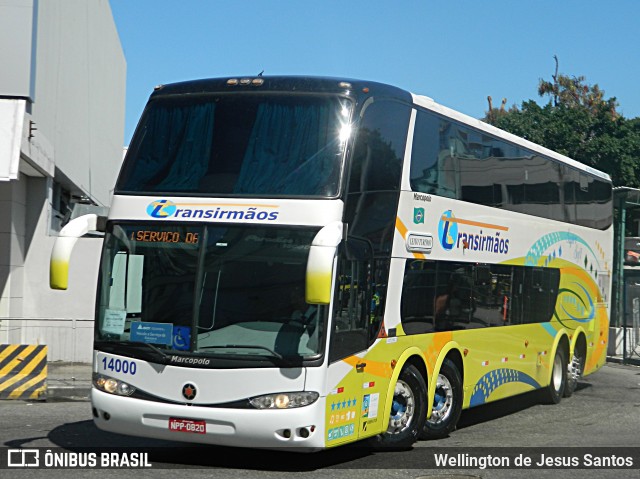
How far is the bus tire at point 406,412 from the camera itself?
1130 centimetres

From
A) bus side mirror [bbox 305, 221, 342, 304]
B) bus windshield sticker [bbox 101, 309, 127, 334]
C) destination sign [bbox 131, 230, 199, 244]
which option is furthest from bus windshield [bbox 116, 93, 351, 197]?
bus windshield sticker [bbox 101, 309, 127, 334]

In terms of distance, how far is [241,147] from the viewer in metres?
10.2

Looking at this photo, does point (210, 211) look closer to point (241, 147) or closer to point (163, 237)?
point (163, 237)

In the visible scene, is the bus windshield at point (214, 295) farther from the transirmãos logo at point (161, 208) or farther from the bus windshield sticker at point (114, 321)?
the transirmãos logo at point (161, 208)

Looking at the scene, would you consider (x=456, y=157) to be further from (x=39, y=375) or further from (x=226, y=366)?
(x=39, y=375)

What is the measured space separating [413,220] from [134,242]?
342cm

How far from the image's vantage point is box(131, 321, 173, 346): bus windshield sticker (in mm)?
9828

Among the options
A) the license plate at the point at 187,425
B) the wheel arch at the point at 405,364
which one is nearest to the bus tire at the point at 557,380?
the wheel arch at the point at 405,364

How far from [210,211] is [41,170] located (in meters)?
12.2

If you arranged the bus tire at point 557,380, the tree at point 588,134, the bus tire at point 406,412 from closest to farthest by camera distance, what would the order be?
the bus tire at point 406,412
the bus tire at point 557,380
the tree at point 588,134

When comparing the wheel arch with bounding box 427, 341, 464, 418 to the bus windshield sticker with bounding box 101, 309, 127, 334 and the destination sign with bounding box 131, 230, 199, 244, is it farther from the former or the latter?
the bus windshield sticker with bounding box 101, 309, 127, 334

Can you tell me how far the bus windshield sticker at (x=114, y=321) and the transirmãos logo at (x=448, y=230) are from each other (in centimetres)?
434

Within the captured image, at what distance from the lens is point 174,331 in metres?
9.80

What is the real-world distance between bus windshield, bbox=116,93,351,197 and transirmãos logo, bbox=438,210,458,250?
109 inches
